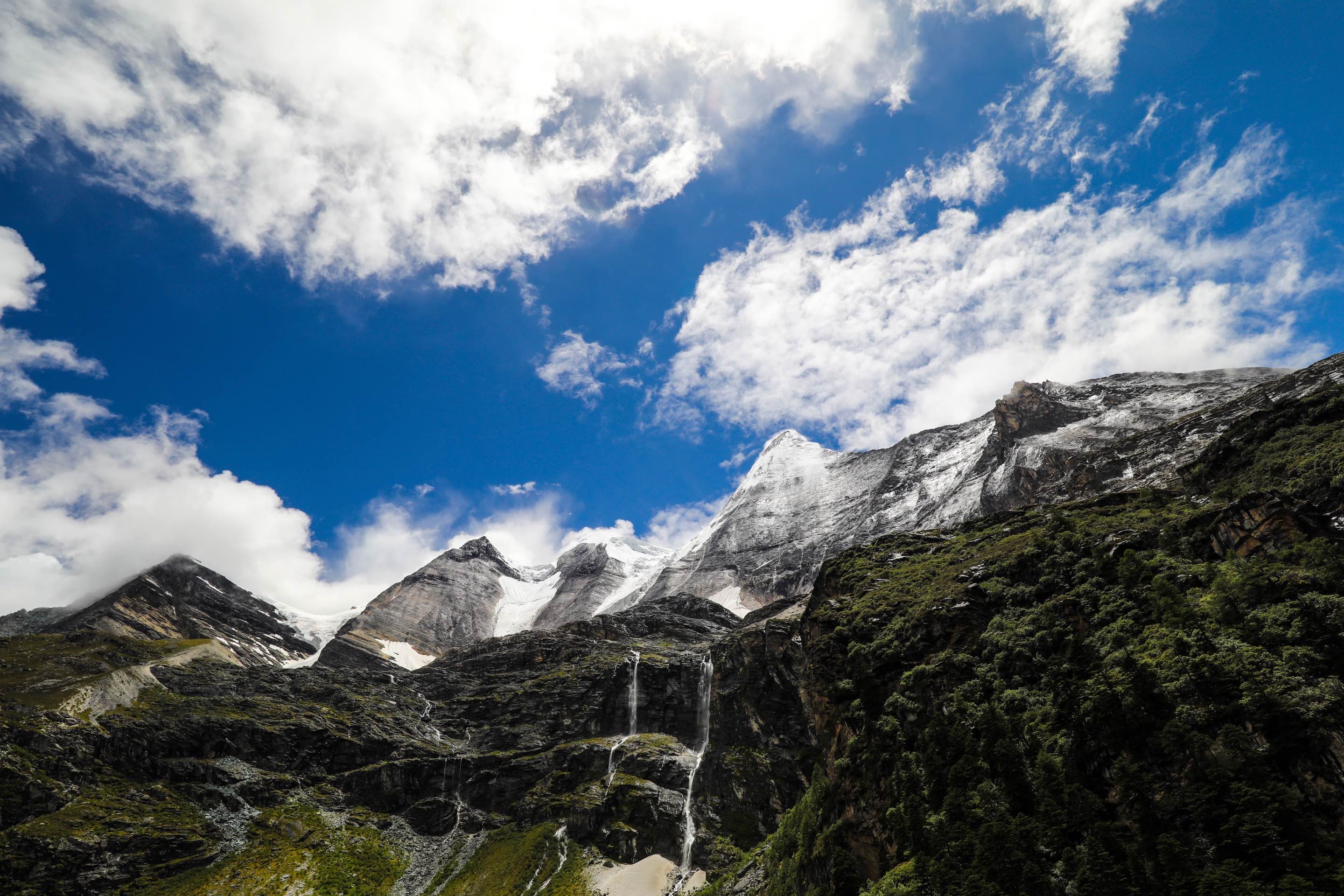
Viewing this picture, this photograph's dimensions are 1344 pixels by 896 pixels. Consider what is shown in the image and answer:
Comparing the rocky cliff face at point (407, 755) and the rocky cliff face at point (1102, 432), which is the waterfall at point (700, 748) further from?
the rocky cliff face at point (1102, 432)

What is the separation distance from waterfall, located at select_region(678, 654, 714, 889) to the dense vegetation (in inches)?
1535

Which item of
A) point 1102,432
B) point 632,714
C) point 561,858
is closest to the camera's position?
point 561,858

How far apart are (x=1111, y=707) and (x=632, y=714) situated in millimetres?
104700

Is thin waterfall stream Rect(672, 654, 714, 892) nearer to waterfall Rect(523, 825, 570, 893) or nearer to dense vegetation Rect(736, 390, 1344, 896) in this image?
waterfall Rect(523, 825, 570, 893)

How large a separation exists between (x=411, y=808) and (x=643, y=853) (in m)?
43.4

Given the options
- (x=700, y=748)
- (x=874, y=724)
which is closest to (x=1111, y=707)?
(x=874, y=724)

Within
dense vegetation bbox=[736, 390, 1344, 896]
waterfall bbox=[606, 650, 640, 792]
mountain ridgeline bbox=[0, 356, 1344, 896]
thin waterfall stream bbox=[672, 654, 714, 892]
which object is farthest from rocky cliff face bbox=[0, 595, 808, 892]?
dense vegetation bbox=[736, 390, 1344, 896]

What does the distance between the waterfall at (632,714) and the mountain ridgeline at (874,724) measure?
578 mm

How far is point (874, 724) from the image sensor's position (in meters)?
43.9

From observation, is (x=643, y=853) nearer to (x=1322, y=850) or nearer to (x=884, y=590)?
(x=884, y=590)

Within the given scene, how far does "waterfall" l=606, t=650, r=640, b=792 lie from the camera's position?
109331 millimetres

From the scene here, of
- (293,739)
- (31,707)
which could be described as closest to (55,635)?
(31,707)

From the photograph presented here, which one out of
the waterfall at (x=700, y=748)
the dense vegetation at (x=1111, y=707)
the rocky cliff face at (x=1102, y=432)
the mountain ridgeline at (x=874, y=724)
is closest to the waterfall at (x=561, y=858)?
the mountain ridgeline at (x=874, y=724)

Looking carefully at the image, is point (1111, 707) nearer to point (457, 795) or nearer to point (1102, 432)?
point (457, 795)
